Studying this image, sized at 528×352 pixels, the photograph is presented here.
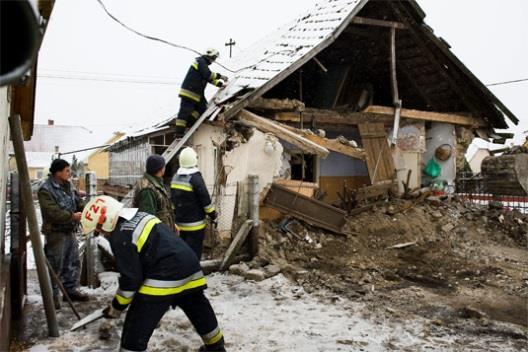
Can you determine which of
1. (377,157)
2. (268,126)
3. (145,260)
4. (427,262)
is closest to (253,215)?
(268,126)

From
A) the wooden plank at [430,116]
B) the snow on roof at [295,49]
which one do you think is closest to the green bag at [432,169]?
the wooden plank at [430,116]

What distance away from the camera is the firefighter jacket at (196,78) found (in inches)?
306

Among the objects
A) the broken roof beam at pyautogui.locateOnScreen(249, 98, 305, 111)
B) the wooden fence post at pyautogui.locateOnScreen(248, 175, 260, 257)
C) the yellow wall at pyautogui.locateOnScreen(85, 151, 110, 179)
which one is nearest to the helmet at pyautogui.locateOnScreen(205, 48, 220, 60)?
the broken roof beam at pyautogui.locateOnScreen(249, 98, 305, 111)

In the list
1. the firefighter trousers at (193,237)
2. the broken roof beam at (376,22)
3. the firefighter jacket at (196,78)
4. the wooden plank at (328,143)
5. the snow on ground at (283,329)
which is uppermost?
the broken roof beam at (376,22)

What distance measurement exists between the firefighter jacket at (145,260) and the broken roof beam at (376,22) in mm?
7340

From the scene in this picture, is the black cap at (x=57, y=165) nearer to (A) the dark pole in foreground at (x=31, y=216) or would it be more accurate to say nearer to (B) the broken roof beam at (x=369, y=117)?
(A) the dark pole in foreground at (x=31, y=216)

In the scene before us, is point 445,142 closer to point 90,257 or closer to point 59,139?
point 90,257

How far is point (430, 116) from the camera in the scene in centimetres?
1088

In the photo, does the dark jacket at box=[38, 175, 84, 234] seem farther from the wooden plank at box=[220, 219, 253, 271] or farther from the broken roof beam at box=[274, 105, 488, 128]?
the broken roof beam at box=[274, 105, 488, 128]

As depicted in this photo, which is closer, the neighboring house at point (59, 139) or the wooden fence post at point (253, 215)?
the wooden fence post at point (253, 215)

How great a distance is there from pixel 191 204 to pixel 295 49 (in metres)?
4.50

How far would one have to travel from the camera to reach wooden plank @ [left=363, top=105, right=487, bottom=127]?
10289mm

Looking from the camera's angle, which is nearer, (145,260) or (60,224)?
(145,260)

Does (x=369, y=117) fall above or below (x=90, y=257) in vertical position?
above
